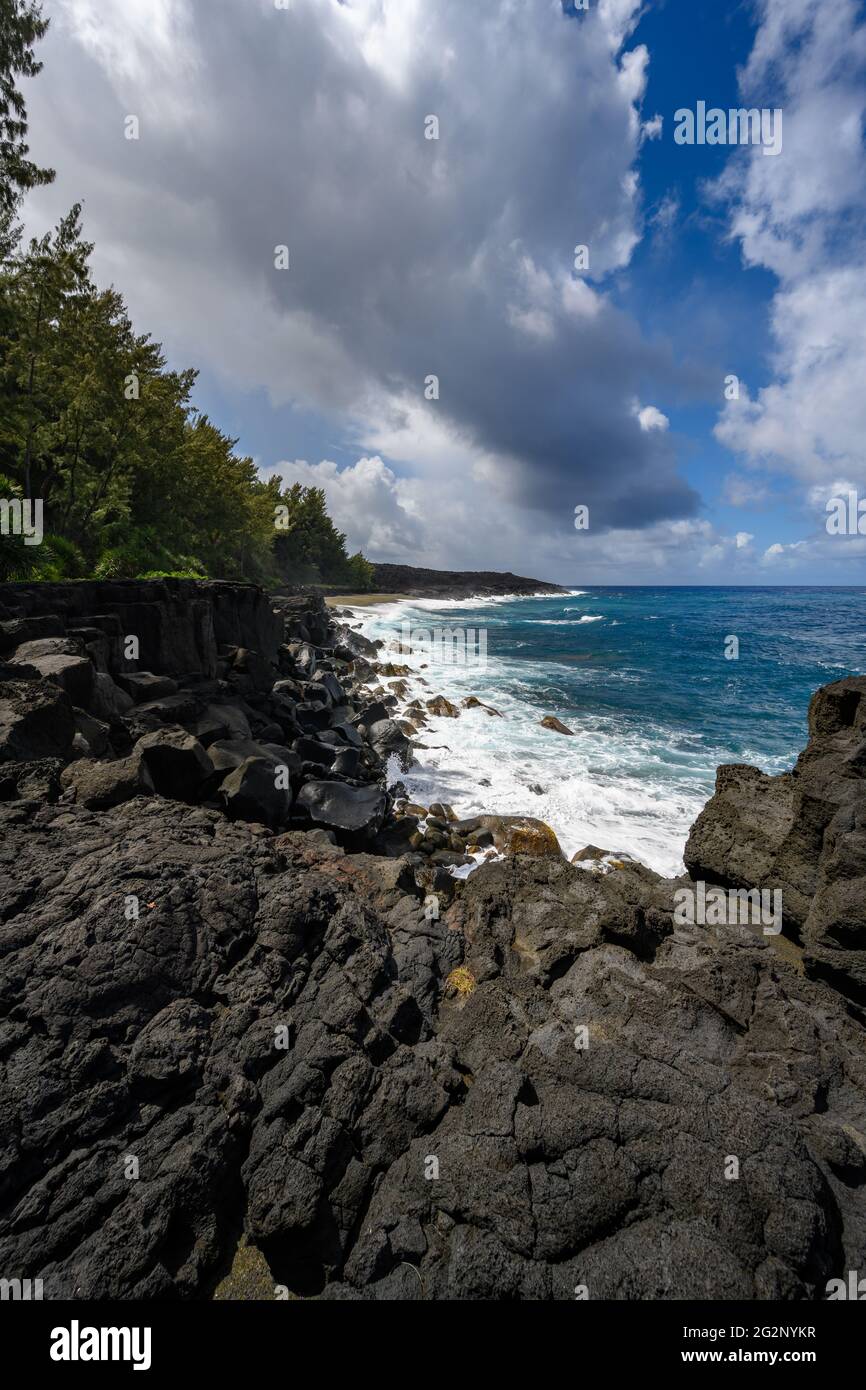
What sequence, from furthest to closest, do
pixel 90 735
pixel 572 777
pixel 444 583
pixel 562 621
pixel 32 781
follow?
pixel 444 583 < pixel 562 621 < pixel 572 777 < pixel 90 735 < pixel 32 781

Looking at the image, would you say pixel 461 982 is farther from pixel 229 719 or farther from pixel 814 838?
pixel 229 719

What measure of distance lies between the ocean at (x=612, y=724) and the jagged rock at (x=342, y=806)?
13.2 ft

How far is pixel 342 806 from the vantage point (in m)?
11.4

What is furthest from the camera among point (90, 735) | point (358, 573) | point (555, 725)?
point (358, 573)

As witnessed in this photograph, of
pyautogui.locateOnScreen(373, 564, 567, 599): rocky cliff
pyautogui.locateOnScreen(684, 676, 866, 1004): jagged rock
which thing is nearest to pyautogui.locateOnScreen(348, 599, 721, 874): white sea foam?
pyautogui.locateOnScreen(684, 676, 866, 1004): jagged rock

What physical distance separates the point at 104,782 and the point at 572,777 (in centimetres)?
1436

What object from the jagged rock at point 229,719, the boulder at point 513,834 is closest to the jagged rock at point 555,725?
the boulder at point 513,834

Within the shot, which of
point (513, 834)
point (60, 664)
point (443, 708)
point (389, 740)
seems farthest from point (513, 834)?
point (443, 708)

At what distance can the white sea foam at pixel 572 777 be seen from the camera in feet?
45.6

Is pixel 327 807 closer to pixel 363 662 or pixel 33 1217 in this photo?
pixel 33 1217

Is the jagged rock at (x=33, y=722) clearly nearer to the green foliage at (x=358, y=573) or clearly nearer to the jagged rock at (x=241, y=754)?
the jagged rock at (x=241, y=754)

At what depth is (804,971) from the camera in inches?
260

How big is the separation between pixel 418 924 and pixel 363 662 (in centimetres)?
2706

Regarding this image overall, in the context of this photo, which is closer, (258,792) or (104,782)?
(104,782)
